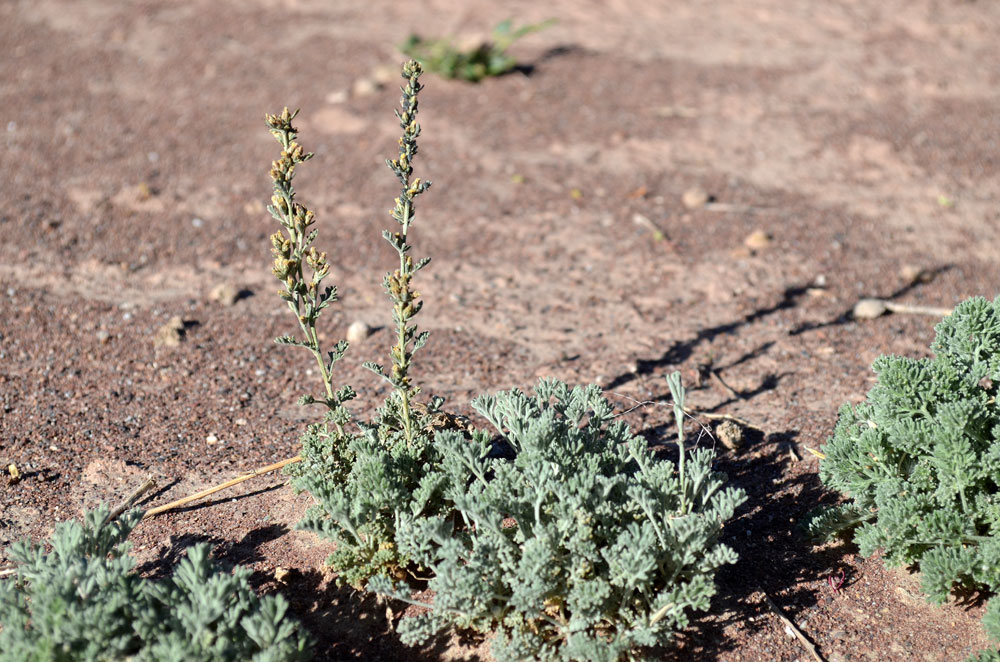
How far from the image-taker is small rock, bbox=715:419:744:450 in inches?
154

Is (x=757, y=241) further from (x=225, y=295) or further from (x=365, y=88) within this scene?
(x=365, y=88)

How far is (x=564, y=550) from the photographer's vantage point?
9.62 ft

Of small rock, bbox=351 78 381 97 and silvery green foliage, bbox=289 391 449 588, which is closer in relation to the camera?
silvery green foliage, bbox=289 391 449 588

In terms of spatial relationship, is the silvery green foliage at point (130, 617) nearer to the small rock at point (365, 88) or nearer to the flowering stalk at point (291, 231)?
the flowering stalk at point (291, 231)

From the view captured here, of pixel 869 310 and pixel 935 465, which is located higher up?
pixel 935 465

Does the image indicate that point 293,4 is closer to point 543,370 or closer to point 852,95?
point 852,95

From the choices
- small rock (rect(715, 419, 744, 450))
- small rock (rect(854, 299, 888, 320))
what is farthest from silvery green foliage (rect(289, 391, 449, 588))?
small rock (rect(854, 299, 888, 320))

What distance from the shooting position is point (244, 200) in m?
6.15

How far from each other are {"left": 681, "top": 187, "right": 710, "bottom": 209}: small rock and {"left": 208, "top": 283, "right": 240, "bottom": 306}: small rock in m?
3.10

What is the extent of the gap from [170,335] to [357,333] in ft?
3.28

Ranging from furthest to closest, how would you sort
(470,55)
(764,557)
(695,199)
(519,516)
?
(470,55)
(695,199)
(764,557)
(519,516)

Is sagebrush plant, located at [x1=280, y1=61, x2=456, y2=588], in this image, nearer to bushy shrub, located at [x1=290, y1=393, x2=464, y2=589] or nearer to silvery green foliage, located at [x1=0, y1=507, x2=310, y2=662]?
bushy shrub, located at [x1=290, y1=393, x2=464, y2=589]

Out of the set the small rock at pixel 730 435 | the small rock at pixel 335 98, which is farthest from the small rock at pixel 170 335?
the small rock at pixel 335 98

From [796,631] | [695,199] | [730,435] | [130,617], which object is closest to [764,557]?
[796,631]
